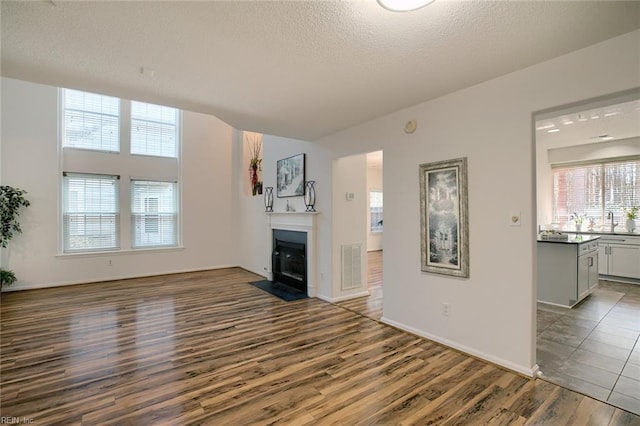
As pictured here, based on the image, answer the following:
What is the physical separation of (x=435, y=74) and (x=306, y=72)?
1.10 m

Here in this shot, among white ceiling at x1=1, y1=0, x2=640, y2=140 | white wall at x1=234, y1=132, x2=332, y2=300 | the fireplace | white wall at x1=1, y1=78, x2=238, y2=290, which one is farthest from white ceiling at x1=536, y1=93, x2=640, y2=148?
white wall at x1=1, y1=78, x2=238, y2=290

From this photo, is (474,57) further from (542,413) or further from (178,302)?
(178,302)

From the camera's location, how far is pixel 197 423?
6.26ft

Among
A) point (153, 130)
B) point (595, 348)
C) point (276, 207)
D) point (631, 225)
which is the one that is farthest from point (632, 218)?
point (153, 130)

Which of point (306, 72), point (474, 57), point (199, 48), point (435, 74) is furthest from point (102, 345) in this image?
point (474, 57)

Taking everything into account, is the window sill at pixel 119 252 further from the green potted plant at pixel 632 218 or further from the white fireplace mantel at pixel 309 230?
the green potted plant at pixel 632 218

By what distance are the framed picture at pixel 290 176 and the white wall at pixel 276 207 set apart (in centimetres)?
10

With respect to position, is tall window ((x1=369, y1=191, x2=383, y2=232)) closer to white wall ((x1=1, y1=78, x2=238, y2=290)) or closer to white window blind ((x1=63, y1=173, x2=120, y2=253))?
white wall ((x1=1, y1=78, x2=238, y2=290))

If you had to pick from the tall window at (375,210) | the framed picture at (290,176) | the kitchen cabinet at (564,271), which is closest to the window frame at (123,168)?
the framed picture at (290,176)

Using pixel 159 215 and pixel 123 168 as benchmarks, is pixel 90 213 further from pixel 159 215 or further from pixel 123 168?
pixel 159 215

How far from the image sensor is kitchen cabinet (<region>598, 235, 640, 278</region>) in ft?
17.6

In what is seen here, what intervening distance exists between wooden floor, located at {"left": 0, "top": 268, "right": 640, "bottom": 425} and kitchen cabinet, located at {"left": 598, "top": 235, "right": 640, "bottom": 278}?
4987mm

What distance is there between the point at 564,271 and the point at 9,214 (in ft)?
28.5

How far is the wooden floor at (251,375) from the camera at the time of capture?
1.99m
